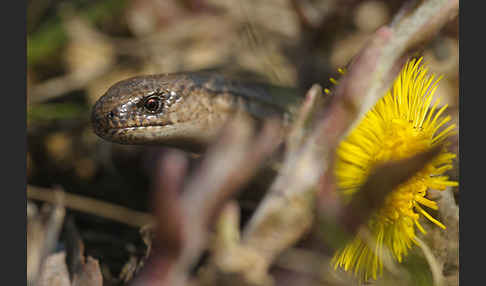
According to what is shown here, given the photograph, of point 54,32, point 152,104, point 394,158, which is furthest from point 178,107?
point 54,32

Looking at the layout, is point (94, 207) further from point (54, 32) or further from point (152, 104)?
point (54, 32)

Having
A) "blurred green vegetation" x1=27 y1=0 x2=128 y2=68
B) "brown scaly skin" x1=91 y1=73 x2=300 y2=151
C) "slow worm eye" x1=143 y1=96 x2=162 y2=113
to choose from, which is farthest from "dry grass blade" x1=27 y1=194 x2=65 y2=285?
"blurred green vegetation" x1=27 y1=0 x2=128 y2=68

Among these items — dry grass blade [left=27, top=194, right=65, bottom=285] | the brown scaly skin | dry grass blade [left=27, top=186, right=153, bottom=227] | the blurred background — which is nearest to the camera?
dry grass blade [left=27, top=194, right=65, bottom=285]

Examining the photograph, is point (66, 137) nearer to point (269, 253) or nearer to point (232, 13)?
point (232, 13)

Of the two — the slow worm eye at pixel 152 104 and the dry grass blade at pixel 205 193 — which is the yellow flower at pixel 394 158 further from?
the slow worm eye at pixel 152 104

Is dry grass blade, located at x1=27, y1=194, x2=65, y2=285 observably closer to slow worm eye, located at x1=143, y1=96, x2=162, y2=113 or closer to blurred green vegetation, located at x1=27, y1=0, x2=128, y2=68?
slow worm eye, located at x1=143, y1=96, x2=162, y2=113

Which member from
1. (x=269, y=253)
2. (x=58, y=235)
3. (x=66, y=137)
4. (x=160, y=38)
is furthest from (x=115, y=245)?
(x=160, y=38)

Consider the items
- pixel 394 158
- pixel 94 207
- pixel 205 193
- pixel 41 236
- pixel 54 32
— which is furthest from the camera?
pixel 54 32
